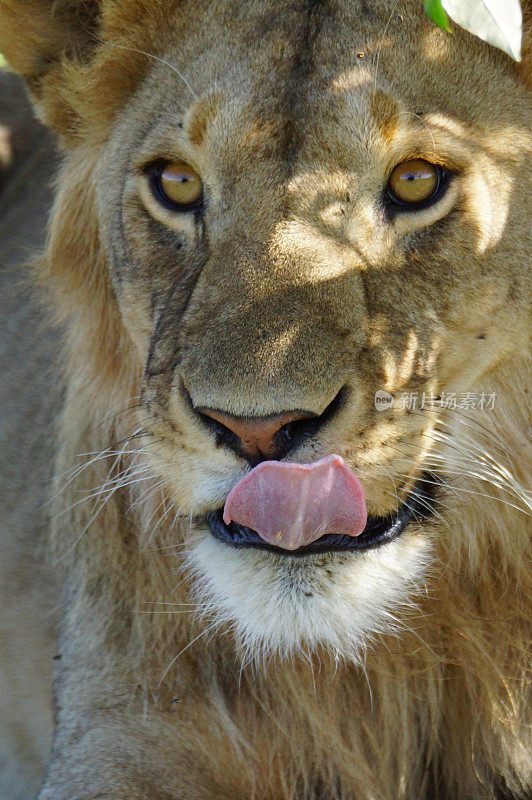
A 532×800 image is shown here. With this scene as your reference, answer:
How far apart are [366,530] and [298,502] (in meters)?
0.34

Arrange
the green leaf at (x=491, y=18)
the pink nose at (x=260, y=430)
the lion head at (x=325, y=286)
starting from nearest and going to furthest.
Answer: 1. the green leaf at (x=491, y=18)
2. the pink nose at (x=260, y=430)
3. the lion head at (x=325, y=286)

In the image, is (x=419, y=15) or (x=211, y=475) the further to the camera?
(x=419, y=15)

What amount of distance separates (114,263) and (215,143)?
2.01 feet

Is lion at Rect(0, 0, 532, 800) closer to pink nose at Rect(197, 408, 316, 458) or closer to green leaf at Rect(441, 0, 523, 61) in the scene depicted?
pink nose at Rect(197, 408, 316, 458)

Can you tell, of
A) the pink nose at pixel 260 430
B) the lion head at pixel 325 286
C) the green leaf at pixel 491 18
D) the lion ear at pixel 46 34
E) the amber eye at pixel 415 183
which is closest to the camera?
the green leaf at pixel 491 18

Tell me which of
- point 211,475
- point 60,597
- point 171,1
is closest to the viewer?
point 211,475

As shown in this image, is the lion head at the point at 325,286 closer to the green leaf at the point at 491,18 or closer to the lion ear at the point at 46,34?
the lion ear at the point at 46,34

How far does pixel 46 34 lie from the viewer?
3.31 meters

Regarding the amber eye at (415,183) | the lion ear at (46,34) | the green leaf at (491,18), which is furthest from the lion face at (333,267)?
the green leaf at (491,18)

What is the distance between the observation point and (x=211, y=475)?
2482mm

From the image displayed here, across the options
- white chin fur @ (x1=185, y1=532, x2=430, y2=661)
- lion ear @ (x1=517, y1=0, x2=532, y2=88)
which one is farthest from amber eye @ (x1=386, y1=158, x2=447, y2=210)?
white chin fur @ (x1=185, y1=532, x2=430, y2=661)

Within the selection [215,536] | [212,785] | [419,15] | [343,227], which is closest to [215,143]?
[343,227]

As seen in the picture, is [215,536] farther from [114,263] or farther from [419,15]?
[419,15]

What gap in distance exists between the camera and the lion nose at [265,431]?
2256 mm
